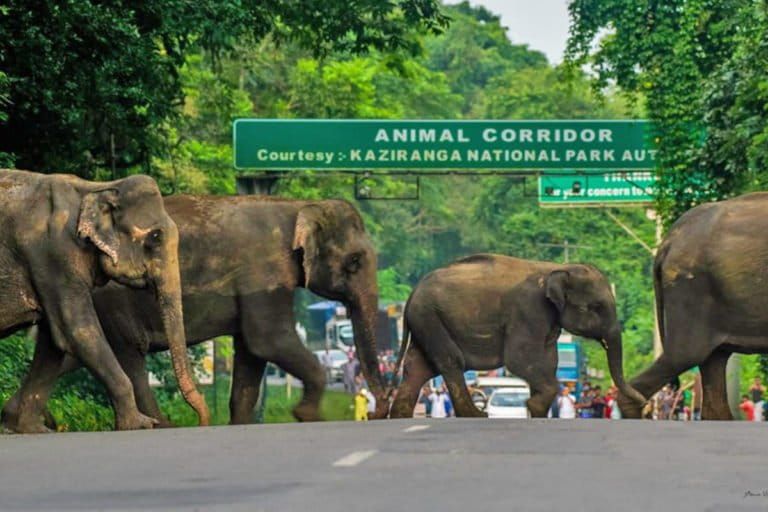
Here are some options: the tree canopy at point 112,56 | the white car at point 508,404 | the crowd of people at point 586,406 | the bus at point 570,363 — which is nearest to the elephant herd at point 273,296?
the tree canopy at point 112,56

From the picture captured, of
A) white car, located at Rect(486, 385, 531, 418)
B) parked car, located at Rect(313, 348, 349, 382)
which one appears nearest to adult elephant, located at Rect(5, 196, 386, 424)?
white car, located at Rect(486, 385, 531, 418)

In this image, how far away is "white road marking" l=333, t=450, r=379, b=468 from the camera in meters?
10.6

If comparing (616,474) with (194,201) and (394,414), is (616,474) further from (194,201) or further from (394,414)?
(394,414)

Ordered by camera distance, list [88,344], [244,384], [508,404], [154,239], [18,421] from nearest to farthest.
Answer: [88,344] < [18,421] < [154,239] < [244,384] < [508,404]

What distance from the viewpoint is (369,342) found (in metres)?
22.1

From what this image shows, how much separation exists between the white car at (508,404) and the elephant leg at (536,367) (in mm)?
22952

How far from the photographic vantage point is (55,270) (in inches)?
669

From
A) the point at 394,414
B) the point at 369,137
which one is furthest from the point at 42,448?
the point at 369,137

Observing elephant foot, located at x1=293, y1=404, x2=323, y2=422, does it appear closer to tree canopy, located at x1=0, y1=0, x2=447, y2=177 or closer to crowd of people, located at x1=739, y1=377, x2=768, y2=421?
tree canopy, located at x1=0, y1=0, x2=447, y2=177

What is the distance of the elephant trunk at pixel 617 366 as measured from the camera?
22.3 metres

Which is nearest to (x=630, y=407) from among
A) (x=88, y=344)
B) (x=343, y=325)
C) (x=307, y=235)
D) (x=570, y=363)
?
(x=307, y=235)

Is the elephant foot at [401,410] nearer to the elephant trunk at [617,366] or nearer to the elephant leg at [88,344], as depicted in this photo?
the elephant trunk at [617,366]

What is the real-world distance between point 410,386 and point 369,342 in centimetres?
322

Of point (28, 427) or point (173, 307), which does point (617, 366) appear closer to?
point (173, 307)
